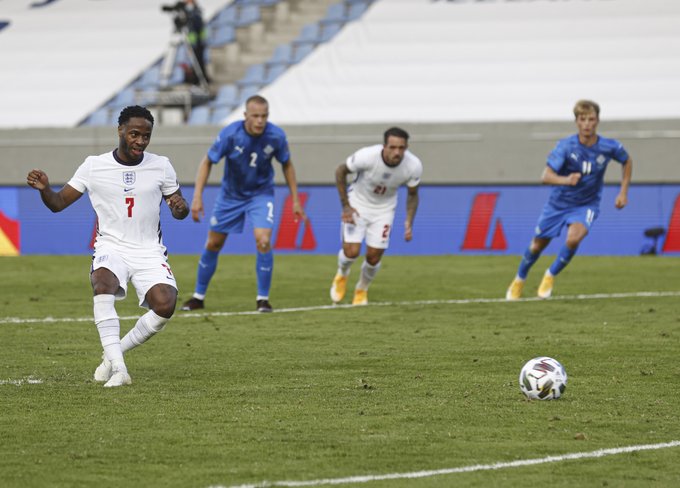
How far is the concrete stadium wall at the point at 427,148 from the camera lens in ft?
75.2

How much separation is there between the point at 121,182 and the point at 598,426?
142 inches

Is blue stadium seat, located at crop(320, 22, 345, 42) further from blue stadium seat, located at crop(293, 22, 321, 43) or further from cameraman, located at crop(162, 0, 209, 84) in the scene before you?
cameraman, located at crop(162, 0, 209, 84)

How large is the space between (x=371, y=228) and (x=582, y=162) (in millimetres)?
2474

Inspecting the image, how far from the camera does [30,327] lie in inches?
469

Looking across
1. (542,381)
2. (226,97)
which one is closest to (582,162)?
(542,381)

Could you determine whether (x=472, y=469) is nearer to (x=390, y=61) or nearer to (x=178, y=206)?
(x=178, y=206)

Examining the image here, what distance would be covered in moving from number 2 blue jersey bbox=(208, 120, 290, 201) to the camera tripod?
15.2 meters

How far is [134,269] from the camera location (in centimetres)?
852

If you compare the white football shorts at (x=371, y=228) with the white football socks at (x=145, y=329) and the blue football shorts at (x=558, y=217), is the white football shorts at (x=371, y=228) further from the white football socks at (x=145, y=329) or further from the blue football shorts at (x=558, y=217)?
the white football socks at (x=145, y=329)

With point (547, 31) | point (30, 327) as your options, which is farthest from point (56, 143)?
point (30, 327)

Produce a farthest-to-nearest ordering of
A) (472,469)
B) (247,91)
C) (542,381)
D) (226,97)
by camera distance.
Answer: (247,91) < (226,97) < (542,381) < (472,469)

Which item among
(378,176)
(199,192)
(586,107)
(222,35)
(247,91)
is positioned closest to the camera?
(199,192)

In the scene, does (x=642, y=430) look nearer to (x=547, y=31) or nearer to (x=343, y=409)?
(x=343, y=409)

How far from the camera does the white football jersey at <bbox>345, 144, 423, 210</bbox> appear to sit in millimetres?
13766
